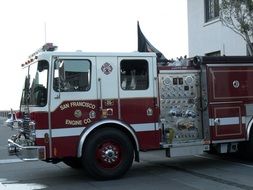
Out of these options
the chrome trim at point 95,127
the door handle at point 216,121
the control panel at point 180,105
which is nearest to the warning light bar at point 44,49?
the chrome trim at point 95,127

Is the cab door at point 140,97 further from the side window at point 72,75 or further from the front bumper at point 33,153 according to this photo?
the front bumper at point 33,153

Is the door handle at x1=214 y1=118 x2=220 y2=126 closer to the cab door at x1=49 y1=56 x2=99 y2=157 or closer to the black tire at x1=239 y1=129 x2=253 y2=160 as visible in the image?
the black tire at x1=239 y1=129 x2=253 y2=160

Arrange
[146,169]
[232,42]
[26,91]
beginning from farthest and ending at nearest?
[232,42] < [146,169] < [26,91]

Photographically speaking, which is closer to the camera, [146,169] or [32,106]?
[32,106]

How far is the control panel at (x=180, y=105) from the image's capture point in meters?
11.3

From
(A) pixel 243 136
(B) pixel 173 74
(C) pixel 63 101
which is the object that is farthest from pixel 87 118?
(A) pixel 243 136

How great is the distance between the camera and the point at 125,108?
1070 cm

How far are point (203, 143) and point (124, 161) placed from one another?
1923 millimetres

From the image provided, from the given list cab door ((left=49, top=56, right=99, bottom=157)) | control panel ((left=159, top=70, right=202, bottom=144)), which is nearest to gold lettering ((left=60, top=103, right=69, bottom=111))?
cab door ((left=49, top=56, right=99, bottom=157))

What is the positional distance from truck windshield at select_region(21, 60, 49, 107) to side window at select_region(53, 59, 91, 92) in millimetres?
231

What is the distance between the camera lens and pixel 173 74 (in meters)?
11.5

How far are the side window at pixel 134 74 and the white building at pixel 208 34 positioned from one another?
33.3ft

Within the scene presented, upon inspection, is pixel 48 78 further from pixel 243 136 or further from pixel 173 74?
pixel 243 136

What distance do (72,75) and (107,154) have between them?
1688mm
